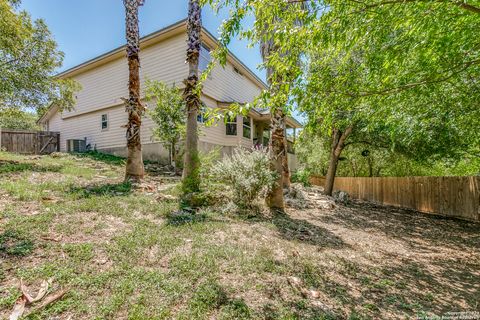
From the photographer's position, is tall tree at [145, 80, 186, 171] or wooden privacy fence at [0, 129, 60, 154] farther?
wooden privacy fence at [0, 129, 60, 154]

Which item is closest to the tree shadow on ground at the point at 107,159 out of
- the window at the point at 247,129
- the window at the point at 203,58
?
the window at the point at 203,58

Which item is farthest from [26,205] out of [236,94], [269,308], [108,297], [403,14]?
[236,94]

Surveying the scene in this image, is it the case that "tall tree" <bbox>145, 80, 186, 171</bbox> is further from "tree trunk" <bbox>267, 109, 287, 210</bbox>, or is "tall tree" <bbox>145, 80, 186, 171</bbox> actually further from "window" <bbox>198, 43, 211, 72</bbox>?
"tree trunk" <bbox>267, 109, 287, 210</bbox>

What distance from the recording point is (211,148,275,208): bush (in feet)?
19.8

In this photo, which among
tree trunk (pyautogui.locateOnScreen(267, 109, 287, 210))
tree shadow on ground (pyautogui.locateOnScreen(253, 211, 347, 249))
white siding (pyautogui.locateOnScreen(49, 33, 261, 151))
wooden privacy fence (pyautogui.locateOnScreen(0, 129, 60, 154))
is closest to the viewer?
tree shadow on ground (pyautogui.locateOnScreen(253, 211, 347, 249))

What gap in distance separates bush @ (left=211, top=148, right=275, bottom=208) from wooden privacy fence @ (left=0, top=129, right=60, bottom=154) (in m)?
16.4

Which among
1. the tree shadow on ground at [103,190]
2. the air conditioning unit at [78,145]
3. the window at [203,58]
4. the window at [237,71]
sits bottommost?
the tree shadow on ground at [103,190]

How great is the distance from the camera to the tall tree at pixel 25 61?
8.17 meters

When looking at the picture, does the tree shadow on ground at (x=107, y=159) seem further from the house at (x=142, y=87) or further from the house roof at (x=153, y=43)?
the house roof at (x=153, y=43)

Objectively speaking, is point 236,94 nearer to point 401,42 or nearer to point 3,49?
point 3,49

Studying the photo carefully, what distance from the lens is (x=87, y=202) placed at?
194 inches

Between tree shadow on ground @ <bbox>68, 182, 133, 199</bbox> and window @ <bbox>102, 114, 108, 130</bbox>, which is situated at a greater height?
window @ <bbox>102, 114, 108, 130</bbox>

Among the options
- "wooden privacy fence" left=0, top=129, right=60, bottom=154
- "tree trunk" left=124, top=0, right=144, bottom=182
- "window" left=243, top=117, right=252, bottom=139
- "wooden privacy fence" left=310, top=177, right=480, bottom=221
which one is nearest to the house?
"window" left=243, top=117, right=252, bottom=139

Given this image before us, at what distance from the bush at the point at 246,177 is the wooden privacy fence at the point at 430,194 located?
7.73 meters
